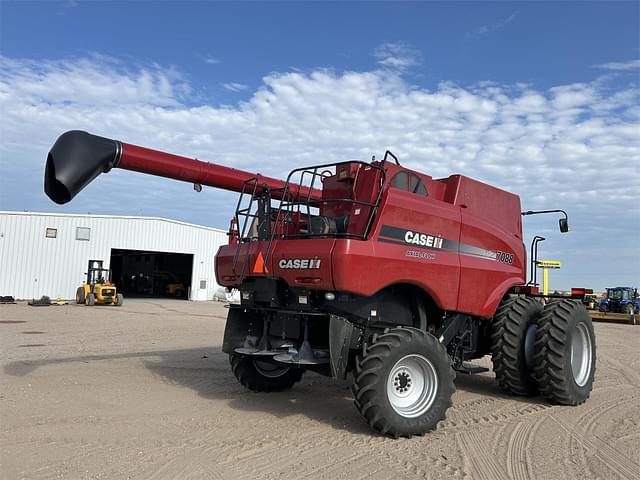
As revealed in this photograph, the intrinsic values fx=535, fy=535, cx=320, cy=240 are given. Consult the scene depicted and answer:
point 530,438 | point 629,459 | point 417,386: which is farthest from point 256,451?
point 629,459

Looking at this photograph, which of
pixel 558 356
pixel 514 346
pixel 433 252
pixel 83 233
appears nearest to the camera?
pixel 433 252

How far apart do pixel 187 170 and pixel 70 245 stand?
26.5 meters

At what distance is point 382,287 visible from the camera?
5.77 m

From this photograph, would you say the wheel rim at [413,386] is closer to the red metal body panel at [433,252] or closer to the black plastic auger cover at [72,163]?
the red metal body panel at [433,252]

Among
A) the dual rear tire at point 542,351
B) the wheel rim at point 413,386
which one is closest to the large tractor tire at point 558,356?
the dual rear tire at point 542,351

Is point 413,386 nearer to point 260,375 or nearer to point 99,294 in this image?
point 260,375

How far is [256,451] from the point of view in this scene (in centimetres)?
500

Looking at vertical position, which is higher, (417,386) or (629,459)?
(417,386)

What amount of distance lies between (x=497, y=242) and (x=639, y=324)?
23672mm

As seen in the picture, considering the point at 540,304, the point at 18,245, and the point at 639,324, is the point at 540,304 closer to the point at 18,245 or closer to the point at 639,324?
the point at 639,324

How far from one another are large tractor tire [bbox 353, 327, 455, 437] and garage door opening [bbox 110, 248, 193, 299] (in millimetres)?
37252

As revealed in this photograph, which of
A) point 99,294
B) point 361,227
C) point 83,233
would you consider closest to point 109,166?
point 361,227

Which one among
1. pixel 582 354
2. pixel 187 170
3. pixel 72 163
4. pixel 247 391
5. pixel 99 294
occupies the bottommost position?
pixel 99 294

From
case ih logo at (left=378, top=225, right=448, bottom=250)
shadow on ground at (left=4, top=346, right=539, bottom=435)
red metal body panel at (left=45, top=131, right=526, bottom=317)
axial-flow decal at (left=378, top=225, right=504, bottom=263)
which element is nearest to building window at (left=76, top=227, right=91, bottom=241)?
shadow on ground at (left=4, top=346, right=539, bottom=435)
